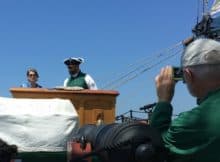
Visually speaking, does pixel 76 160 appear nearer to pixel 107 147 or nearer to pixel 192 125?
pixel 107 147

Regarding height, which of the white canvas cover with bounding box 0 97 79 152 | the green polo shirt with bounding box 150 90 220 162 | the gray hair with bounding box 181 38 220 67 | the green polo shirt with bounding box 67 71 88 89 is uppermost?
the gray hair with bounding box 181 38 220 67

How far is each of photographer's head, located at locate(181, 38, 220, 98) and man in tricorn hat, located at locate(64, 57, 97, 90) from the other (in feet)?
14.9

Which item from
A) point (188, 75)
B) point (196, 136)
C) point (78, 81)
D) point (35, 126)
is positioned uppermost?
point (188, 75)

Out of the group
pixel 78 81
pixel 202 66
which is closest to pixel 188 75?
pixel 202 66

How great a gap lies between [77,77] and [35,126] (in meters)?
2.24

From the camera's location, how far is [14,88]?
5.74 metres

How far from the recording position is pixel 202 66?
2.07 meters

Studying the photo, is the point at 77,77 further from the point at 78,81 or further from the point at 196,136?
the point at 196,136

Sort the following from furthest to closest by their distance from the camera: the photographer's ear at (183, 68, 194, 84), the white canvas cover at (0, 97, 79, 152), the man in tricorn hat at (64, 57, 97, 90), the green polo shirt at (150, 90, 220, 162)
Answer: the man in tricorn hat at (64, 57, 97, 90), the white canvas cover at (0, 97, 79, 152), the photographer's ear at (183, 68, 194, 84), the green polo shirt at (150, 90, 220, 162)

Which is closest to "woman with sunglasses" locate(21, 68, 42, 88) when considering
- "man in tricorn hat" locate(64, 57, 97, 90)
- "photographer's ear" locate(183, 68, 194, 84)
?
"man in tricorn hat" locate(64, 57, 97, 90)

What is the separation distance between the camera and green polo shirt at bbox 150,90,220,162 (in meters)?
1.98

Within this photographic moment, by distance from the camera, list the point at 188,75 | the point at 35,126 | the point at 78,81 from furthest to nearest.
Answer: the point at 78,81 < the point at 35,126 < the point at 188,75

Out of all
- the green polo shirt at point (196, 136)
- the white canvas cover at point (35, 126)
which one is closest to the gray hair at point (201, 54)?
the green polo shirt at point (196, 136)

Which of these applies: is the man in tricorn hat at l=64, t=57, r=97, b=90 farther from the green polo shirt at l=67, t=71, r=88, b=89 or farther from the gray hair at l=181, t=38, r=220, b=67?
the gray hair at l=181, t=38, r=220, b=67
